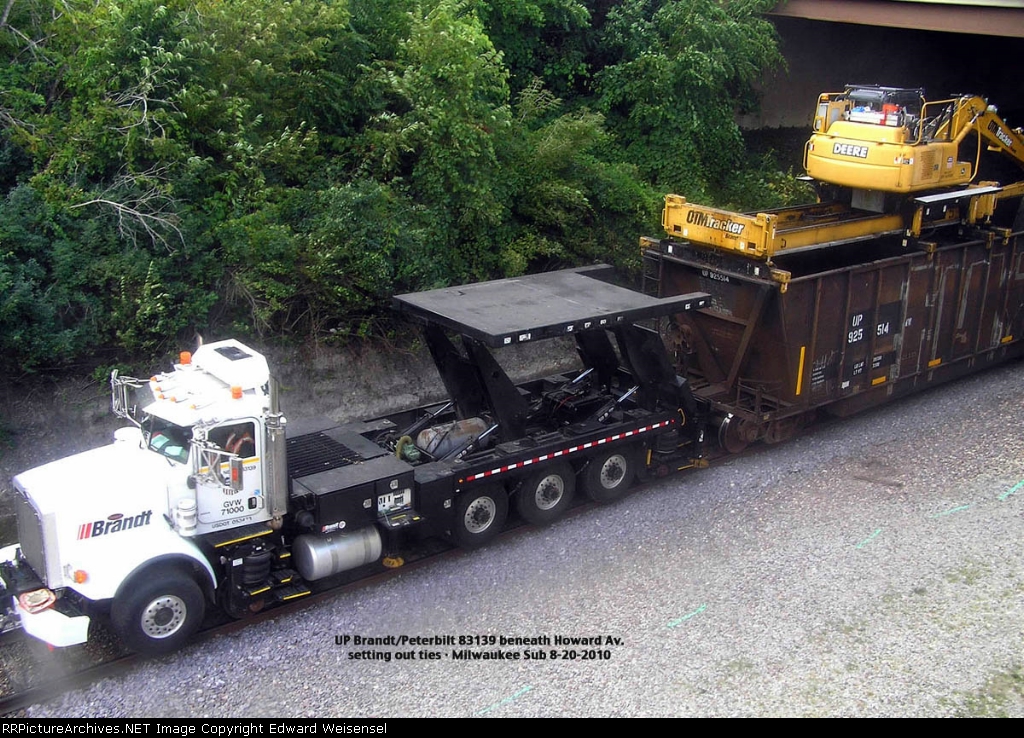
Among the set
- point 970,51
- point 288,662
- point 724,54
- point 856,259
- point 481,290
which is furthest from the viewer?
point 970,51

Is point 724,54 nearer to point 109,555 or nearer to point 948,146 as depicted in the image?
point 948,146

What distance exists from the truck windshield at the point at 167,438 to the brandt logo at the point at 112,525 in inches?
20.9

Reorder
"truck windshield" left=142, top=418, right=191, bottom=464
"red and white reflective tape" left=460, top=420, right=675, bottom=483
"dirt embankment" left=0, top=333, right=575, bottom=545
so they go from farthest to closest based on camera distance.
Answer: "dirt embankment" left=0, top=333, right=575, bottom=545
"red and white reflective tape" left=460, top=420, right=675, bottom=483
"truck windshield" left=142, top=418, right=191, bottom=464

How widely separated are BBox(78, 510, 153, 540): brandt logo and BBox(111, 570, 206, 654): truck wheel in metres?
0.46

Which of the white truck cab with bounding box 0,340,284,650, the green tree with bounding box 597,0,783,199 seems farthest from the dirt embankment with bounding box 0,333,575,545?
the green tree with bounding box 597,0,783,199

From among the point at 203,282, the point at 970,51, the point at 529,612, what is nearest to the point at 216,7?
the point at 203,282

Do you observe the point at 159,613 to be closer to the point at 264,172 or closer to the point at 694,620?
the point at 694,620

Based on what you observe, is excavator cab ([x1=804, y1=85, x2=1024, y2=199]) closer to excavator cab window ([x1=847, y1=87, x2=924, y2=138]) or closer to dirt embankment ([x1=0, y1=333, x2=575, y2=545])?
excavator cab window ([x1=847, y1=87, x2=924, y2=138])

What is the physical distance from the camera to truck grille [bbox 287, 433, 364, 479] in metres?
9.30

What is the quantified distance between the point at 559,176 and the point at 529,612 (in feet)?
31.2

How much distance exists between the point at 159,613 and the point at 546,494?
4325mm

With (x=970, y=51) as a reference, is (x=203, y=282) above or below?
below

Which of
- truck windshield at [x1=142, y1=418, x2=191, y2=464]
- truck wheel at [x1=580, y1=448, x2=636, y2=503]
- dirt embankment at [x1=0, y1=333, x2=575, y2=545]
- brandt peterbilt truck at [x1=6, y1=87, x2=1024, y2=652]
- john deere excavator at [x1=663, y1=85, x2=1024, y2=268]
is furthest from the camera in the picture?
john deere excavator at [x1=663, y1=85, x2=1024, y2=268]
